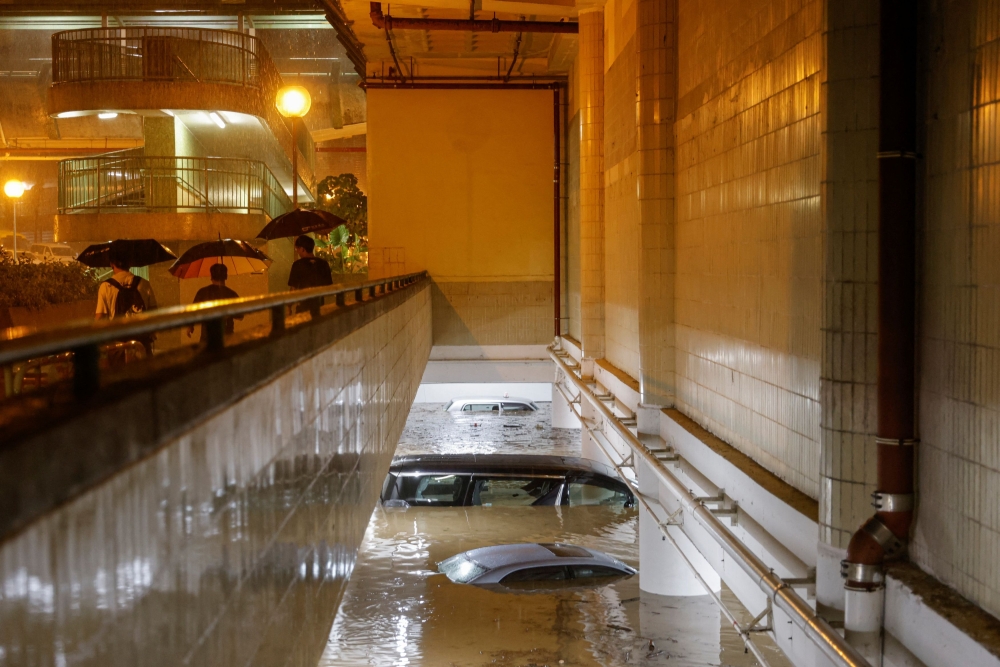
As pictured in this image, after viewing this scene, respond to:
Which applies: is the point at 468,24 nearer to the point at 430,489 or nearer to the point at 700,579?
the point at 430,489

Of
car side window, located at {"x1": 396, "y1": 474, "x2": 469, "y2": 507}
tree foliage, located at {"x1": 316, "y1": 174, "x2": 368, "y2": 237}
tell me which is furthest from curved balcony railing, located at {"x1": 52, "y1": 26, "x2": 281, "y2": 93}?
tree foliage, located at {"x1": 316, "y1": 174, "x2": 368, "y2": 237}

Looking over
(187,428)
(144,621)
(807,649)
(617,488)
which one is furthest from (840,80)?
(617,488)

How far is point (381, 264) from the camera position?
20.6 metres

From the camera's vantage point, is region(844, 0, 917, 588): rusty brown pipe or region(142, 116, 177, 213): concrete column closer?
region(844, 0, 917, 588): rusty brown pipe

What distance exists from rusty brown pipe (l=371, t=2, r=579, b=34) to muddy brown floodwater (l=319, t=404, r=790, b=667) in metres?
7.77

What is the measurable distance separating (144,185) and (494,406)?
11.1 meters

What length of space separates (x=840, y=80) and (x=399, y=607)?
905 centimetres

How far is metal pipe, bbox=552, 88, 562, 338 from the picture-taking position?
66.4ft

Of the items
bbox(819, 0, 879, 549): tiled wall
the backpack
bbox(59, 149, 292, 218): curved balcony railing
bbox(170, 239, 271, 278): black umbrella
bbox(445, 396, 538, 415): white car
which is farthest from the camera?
bbox(445, 396, 538, 415): white car

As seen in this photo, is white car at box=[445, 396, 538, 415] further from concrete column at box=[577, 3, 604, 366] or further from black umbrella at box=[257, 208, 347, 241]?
black umbrella at box=[257, 208, 347, 241]

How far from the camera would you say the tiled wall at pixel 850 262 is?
4.81 metres

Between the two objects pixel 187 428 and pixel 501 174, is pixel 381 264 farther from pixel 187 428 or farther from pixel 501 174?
pixel 187 428

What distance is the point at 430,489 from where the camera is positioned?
16.9m

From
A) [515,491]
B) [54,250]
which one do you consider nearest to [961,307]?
[515,491]
